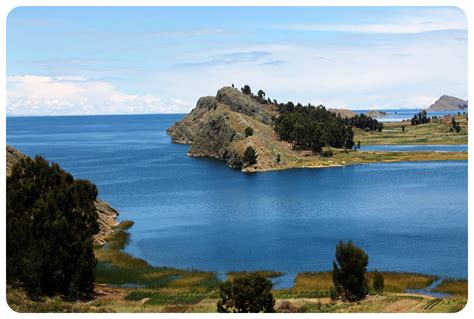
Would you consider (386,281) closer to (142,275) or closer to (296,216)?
(142,275)

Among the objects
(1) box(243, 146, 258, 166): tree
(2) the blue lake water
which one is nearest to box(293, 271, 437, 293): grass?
(2) the blue lake water

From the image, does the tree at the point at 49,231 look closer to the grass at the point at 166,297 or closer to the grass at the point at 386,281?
the grass at the point at 166,297

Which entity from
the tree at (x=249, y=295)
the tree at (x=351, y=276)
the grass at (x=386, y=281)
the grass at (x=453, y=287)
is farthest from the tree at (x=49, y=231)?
the grass at (x=453, y=287)

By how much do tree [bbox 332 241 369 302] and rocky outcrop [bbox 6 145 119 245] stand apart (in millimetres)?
43020

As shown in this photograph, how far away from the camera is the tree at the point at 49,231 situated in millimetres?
55250

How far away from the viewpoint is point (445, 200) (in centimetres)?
11812

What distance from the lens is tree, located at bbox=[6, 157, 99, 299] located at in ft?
181

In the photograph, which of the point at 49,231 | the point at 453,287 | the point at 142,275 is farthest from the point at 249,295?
the point at 453,287

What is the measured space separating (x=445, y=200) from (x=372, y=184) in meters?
29.1

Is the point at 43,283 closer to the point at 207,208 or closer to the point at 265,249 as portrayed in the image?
the point at 265,249

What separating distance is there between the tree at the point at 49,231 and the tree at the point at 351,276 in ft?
88.3

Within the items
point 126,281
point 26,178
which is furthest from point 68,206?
point 126,281

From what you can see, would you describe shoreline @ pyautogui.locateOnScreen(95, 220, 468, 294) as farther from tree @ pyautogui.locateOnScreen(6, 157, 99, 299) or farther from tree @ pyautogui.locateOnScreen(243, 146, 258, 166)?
tree @ pyautogui.locateOnScreen(243, 146, 258, 166)

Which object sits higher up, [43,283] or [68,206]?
[68,206]
